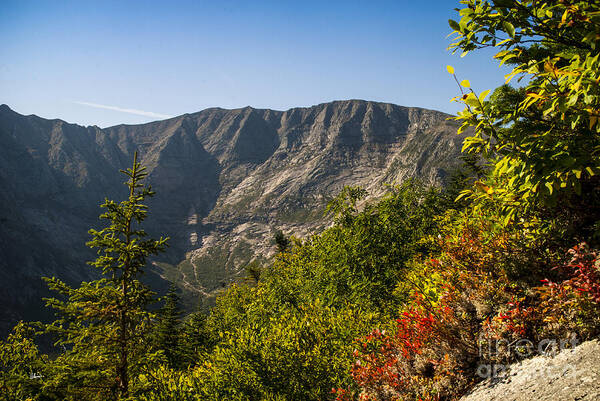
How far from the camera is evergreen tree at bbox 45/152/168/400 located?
919 cm

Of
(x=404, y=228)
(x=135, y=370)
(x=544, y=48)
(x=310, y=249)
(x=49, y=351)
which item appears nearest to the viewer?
(x=544, y=48)

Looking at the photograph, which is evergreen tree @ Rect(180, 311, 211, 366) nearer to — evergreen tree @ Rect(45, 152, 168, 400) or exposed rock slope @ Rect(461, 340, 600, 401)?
evergreen tree @ Rect(45, 152, 168, 400)

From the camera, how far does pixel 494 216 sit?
5586mm

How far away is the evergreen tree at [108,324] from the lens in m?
9.19

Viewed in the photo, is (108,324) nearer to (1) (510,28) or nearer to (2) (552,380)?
(2) (552,380)

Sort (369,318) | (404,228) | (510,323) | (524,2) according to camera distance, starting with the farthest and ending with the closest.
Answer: (404,228)
(369,318)
(510,323)
(524,2)

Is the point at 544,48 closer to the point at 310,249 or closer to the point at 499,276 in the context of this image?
the point at 499,276

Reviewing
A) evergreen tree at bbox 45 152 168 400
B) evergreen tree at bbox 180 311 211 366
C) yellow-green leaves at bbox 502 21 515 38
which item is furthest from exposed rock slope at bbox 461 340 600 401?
evergreen tree at bbox 180 311 211 366

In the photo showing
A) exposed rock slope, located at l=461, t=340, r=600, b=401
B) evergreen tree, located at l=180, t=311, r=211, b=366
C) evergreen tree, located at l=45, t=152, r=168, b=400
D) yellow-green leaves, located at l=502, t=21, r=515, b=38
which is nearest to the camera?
yellow-green leaves, located at l=502, t=21, r=515, b=38

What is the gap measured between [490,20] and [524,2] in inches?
13.5

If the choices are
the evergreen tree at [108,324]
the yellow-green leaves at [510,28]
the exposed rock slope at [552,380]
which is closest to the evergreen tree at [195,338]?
the evergreen tree at [108,324]

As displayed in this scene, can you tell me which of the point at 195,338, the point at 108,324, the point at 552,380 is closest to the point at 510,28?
the point at 552,380

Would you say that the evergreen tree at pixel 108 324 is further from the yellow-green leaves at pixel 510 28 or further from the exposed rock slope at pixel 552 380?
the yellow-green leaves at pixel 510 28

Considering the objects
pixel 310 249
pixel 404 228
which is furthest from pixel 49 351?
pixel 404 228
